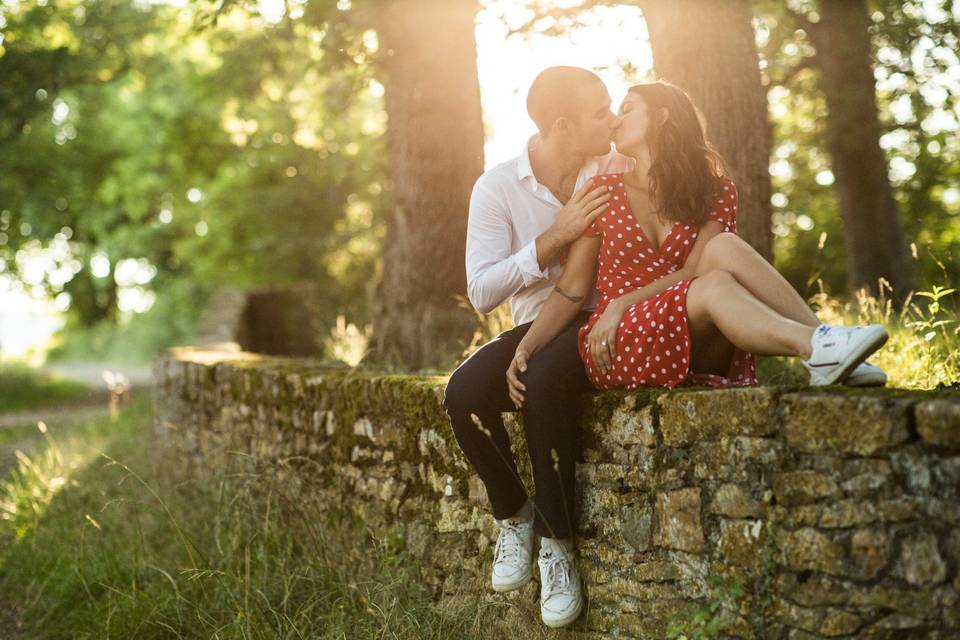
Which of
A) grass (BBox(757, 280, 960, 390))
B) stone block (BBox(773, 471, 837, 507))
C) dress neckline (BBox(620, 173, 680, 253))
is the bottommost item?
stone block (BBox(773, 471, 837, 507))

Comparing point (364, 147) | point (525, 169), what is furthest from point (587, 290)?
point (364, 147)

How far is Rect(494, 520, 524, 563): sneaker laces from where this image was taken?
155 inches

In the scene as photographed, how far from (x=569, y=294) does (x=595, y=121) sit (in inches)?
27.1

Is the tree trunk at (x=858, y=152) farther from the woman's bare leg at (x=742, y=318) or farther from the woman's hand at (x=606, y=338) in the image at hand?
the woman's bare leg at (x=742, y=318)

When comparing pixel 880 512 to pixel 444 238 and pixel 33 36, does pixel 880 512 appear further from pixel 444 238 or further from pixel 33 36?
pixel 33 36

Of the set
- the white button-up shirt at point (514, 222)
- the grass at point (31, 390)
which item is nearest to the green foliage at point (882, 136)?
the white button-up shirt at point (514, 222)

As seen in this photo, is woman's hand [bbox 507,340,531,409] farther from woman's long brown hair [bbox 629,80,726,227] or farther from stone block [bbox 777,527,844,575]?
stone block [bbox 777,527,844,575]

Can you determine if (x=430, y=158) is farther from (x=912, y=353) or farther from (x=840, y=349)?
(x=840, y=349)

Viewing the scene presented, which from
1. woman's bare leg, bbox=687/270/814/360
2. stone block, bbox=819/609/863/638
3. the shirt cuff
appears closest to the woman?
woman's bare leg, bbox=687/270/814/360

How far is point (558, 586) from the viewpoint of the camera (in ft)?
12.3

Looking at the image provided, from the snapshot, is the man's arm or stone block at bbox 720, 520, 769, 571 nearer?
stone block at bbox 720, 520, 769, 571

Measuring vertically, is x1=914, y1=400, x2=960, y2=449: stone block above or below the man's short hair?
below

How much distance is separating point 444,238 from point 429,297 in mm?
470

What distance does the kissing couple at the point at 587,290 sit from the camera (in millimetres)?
3592
